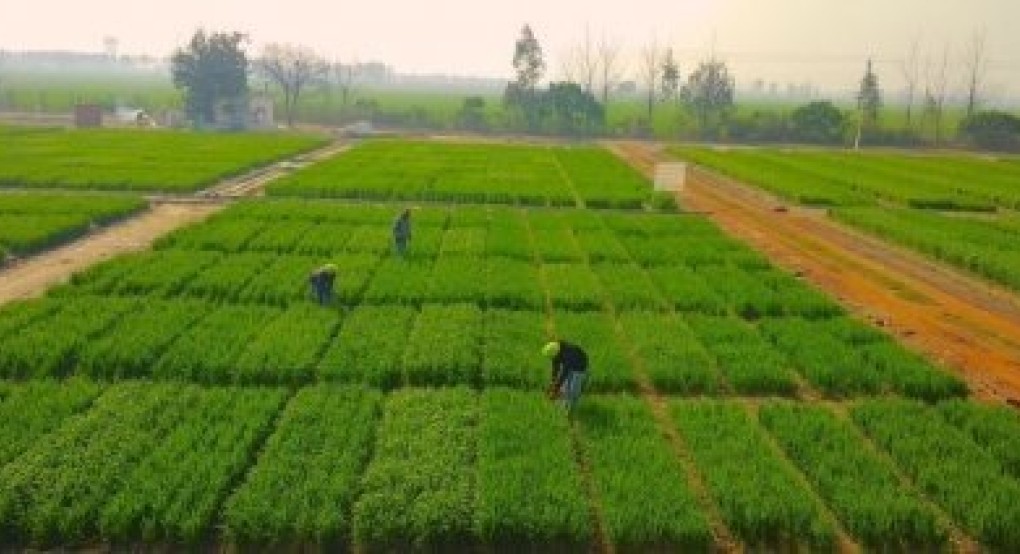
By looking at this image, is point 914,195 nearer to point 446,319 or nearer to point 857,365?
point 857,365

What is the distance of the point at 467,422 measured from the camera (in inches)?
440

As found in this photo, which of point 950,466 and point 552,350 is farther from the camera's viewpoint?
point 552,350

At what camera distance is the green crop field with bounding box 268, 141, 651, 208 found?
33406 millimetres

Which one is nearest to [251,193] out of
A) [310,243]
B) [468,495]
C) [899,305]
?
[310,243]

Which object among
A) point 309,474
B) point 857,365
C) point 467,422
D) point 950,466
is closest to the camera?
point 309,474

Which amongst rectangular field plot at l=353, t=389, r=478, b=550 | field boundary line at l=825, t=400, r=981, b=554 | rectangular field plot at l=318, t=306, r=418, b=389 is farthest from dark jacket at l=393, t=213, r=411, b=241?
field boundary line at l=825, t=400, r=981, b=554

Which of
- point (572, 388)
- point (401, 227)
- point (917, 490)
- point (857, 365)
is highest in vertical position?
point (401, 227)

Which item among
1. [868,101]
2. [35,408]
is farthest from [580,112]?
[35,408]

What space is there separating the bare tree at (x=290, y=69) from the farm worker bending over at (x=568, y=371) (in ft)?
261

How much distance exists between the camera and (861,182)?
43.8 meters

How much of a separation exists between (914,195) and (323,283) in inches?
1225

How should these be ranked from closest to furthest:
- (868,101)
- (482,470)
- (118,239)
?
(482,470) → (118,239) → (868,101)

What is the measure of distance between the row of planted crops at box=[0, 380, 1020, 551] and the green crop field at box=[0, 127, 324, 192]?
2441 centimetres

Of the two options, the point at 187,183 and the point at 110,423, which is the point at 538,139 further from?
the point at 110,423
